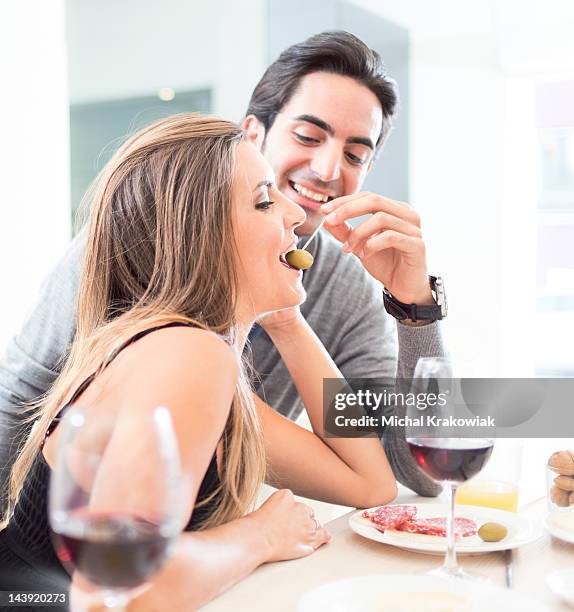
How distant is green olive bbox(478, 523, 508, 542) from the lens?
1.01 m

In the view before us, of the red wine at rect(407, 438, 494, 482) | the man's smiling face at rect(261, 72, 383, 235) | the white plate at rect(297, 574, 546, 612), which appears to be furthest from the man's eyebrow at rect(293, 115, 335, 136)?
the white plate at rect(297, 574, 546, 612)

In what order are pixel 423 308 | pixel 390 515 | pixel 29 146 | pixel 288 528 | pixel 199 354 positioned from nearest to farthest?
pixel 199 354 < pixel 288 528 < pixel 390 515 < pixel 423 308 < pixel 29 146

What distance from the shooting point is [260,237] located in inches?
47.5

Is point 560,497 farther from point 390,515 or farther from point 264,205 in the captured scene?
point 264,205

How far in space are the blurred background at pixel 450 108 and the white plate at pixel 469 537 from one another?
260 centimetres

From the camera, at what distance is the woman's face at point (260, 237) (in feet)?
3.92

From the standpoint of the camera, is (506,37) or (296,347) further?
(506,37)

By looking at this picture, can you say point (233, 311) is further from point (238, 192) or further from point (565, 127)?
point (565, 127)

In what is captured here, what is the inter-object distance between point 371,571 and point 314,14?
120 inches

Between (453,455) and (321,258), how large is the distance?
1.14 m

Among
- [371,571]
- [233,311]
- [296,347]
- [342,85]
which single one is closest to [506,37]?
[342,85]

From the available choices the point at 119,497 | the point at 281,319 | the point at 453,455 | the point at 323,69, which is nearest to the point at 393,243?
the point at 281,319

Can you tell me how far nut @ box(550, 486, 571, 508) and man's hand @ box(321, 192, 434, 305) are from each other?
58 centimetres

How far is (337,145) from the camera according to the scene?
1860mm
